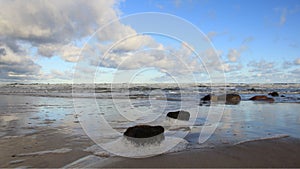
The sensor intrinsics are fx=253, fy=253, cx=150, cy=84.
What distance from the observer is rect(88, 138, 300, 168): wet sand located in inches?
167

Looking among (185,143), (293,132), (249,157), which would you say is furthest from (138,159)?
(293,132)

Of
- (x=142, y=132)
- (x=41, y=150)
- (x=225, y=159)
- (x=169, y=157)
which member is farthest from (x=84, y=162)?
(x=225, y=159)

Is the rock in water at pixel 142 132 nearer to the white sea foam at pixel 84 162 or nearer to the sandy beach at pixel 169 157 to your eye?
the sandy beach at pixel 169 157

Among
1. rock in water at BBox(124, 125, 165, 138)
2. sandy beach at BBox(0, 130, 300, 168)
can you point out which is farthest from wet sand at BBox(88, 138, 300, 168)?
rock in water at BBox(124, 125, 165, 138)

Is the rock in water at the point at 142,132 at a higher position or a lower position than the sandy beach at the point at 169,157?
higher

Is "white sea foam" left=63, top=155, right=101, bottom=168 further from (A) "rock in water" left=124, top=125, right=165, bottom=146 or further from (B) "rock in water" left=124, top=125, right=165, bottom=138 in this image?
(B) "rock in water" left=124, top=125, right=165, bottom=138

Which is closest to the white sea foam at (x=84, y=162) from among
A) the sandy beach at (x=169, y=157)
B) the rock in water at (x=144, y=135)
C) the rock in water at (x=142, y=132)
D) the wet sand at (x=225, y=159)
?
the sandy beach at (x=169, y=157)

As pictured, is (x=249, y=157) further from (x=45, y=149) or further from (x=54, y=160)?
(x=45, y=149)

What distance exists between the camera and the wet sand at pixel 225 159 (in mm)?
4250

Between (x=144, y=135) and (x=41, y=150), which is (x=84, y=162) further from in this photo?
(x=144, y=135)

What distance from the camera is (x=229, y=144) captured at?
18.0ft

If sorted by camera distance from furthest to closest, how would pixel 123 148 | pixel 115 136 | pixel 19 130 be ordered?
pixel 19 130 → pixel 115 136 → pixel 123 148

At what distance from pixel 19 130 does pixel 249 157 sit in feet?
20.9

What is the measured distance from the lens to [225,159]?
4.51m
